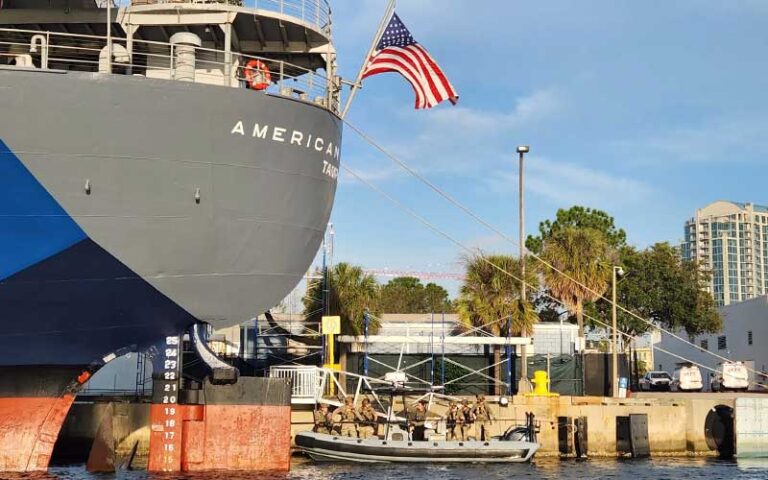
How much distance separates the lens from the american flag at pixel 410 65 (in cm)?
2638

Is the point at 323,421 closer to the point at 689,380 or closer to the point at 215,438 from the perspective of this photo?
the point at 215,438

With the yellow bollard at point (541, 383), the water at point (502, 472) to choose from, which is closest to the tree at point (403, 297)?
the yellow bollard at point (541, 383)

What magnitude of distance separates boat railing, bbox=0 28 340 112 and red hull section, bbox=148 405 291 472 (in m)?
7.78

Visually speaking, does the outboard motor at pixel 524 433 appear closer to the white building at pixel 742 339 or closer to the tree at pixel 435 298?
the white building at pixel 742 339

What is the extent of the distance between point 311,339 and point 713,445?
1452 centimetres

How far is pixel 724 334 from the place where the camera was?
5697cm

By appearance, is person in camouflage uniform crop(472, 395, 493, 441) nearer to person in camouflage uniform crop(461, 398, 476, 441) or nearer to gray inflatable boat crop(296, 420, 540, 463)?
person in camouflage uniform crop(461, 398, 476, 441)

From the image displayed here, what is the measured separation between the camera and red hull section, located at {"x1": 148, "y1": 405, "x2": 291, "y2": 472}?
22891 mm

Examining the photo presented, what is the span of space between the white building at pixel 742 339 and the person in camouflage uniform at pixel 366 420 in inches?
1007

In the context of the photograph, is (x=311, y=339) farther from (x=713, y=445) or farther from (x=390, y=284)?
(x=390, y=284)

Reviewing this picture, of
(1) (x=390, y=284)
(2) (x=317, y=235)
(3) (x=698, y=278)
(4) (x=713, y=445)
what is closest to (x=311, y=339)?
(2) (x=317, y=235)

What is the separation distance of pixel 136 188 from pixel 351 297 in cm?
1523

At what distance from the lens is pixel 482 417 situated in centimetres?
2862

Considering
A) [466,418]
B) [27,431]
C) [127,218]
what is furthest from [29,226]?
[466,418]
